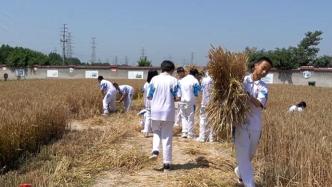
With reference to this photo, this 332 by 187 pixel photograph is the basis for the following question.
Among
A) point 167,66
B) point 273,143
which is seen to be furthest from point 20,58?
point 273,143

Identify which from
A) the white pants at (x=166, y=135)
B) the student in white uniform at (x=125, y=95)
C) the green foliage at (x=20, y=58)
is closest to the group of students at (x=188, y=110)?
the white pants at (x=166, y=135)

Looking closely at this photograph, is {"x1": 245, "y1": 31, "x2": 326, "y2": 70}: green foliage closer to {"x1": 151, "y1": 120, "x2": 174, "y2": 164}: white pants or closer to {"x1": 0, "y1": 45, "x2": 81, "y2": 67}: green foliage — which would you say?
{"x1": 0, "y1": 45, "x2": 81, "y2": 67}: green foliage

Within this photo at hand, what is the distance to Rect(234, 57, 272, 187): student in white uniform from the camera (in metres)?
6.17

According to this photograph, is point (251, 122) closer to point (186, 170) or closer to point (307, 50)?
point (186, 170)

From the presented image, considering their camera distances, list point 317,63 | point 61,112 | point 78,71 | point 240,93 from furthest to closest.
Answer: point 317,63
point 78,71
point 61,112
point 240,93

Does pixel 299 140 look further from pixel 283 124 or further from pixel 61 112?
pixel 61 112

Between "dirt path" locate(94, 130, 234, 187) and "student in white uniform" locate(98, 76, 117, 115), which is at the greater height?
"student in white uniform" locate(98, 76, 117, 115)

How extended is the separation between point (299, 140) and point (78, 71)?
5323cm

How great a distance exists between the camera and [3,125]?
26.9ft

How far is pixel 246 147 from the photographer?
6277mm

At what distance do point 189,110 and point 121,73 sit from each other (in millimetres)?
45860

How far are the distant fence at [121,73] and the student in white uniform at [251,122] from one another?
41.6m

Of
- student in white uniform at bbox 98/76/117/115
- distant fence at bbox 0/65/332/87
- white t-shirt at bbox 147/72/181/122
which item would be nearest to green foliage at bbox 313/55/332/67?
distant fence at bbox 0/65/332/87

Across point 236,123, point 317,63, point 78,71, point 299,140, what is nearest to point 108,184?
point 236,123
